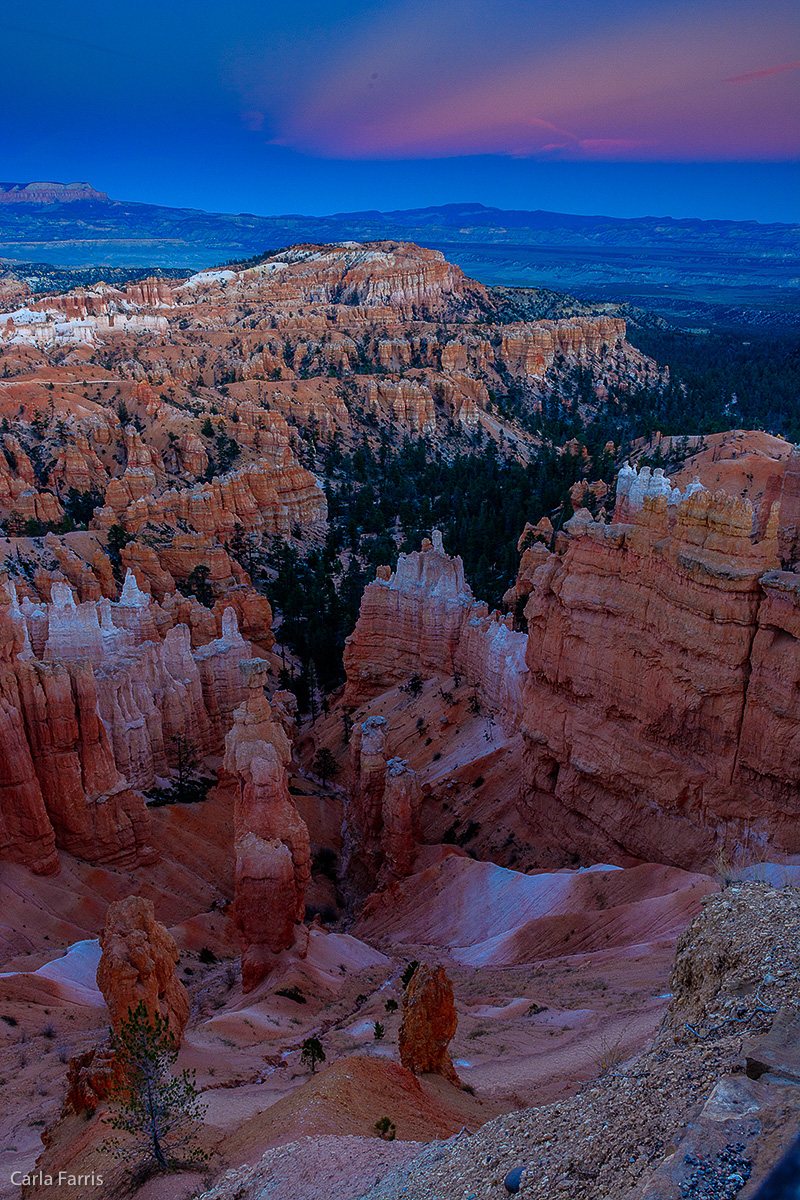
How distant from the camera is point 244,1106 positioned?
37.0 ft

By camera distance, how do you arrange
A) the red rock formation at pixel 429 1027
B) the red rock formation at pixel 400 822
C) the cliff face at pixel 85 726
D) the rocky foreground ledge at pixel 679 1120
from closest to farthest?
the rocky foreground ledge at pixel 679 1120 → the red rock formation at pixel 429 1027 → the cliff face at pixel 85 726 → the red rock formation at pixel 400 822

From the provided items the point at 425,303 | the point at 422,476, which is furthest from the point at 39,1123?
the point at 425,303

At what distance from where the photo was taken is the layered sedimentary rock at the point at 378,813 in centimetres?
2406

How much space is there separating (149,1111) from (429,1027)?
3624mm

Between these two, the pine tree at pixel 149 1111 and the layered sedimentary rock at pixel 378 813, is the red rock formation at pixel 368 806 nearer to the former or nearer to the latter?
the layered sedimentary rock at pixel 378 813

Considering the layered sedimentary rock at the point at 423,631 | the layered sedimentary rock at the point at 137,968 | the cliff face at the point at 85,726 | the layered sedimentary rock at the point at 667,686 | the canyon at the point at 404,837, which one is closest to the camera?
the canyon at the point at 404,837

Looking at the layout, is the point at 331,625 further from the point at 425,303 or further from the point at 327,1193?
the point at 425,303

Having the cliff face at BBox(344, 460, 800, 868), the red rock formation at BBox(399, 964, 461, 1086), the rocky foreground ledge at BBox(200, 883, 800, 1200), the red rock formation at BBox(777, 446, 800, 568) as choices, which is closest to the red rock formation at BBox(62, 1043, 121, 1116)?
the rocky foreground ledge at BBox(200, 883, 800, 1200)

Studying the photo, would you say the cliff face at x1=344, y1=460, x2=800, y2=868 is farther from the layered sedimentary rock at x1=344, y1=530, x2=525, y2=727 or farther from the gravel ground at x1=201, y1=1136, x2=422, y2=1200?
the gravel ground at x1=201, y1=1136, x2=422, y2=1200

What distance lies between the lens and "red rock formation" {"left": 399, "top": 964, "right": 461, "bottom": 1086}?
35.2ft

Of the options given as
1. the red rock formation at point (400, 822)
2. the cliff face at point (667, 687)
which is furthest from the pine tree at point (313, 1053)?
the red rock formation at point (400, 822)

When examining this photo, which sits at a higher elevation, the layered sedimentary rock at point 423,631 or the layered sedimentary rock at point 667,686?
the layered sedimentary rock at point 667,686

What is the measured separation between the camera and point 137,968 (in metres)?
13.2

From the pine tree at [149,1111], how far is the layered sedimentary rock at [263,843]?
716cm
